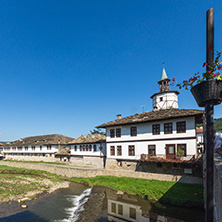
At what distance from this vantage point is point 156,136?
1967cm

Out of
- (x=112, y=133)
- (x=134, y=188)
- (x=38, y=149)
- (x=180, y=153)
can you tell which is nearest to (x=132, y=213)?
(x=134, y=188)

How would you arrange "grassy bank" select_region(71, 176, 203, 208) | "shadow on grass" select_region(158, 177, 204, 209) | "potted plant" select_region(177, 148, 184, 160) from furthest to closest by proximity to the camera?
"potted plant" select_region(177, 148, 184, 160) → "grassy bank" select_region(71, 176, 203, 208) → "shadow on grass" select_region(158, 177, 204, 209)

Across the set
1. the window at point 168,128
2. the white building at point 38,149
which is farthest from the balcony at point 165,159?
the white building at point 38,149

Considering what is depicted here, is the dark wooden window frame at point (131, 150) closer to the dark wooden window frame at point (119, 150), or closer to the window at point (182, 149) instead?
the dark wooden window frame at point (119, 150)

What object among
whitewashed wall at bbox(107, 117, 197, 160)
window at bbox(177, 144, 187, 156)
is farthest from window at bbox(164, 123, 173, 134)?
window at bbox(177, 144, 187, 156)

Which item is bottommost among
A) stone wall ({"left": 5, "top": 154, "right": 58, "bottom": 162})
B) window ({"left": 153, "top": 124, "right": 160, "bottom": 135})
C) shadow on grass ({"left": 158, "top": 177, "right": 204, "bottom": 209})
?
stone wall ({"left": 5, "top": 154, "right": 58, "bottom": 162})

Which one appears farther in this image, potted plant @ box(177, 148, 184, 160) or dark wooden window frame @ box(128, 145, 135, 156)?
dark wooden window frame @ box(128, 145, 135, 156)

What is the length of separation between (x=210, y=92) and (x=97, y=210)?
14.5 meters

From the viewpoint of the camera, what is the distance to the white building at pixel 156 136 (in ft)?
57.0

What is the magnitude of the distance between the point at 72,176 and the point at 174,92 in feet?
86.0

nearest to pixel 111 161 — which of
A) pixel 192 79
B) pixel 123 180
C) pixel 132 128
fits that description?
pixel 123 180

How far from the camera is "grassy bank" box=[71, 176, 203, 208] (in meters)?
13.3

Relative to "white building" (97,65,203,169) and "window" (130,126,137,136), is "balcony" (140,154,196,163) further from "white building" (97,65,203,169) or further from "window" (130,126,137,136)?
"window" (130,126,137,136)

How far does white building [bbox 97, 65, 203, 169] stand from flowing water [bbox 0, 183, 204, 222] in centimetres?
583
